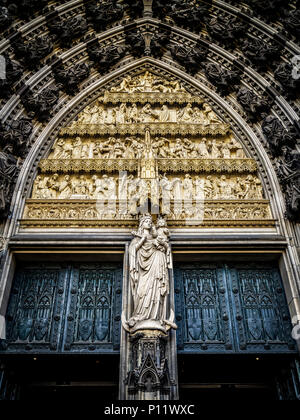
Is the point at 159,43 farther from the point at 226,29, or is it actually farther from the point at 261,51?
the point at 261,51

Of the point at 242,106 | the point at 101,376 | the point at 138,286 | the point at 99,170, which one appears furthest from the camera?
the point at 242,106

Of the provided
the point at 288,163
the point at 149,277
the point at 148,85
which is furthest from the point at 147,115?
the point at 149,277

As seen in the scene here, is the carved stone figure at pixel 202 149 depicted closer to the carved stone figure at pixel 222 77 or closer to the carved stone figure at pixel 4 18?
the carved stone figure at pixel 222 77

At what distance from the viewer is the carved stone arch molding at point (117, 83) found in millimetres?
7531

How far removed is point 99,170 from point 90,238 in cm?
187

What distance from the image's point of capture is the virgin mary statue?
5.78 meters

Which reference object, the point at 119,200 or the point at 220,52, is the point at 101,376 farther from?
the point at 220,52

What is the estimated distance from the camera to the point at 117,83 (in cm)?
1002

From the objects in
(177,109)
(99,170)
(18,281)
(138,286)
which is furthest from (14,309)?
(177,109)

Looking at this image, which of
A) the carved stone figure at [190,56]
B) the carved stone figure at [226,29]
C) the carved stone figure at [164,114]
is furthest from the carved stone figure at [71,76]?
the carved stone figure at [226,29]

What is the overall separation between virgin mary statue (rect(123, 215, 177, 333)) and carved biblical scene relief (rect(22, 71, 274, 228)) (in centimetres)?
60

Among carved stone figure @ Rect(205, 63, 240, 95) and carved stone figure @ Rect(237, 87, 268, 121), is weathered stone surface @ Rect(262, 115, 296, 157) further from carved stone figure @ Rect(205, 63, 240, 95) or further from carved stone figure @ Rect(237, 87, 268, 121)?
carved stone figure @ Rect(205, 63, 240, 95)

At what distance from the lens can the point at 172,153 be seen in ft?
28.6

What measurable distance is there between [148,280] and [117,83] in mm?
5986
